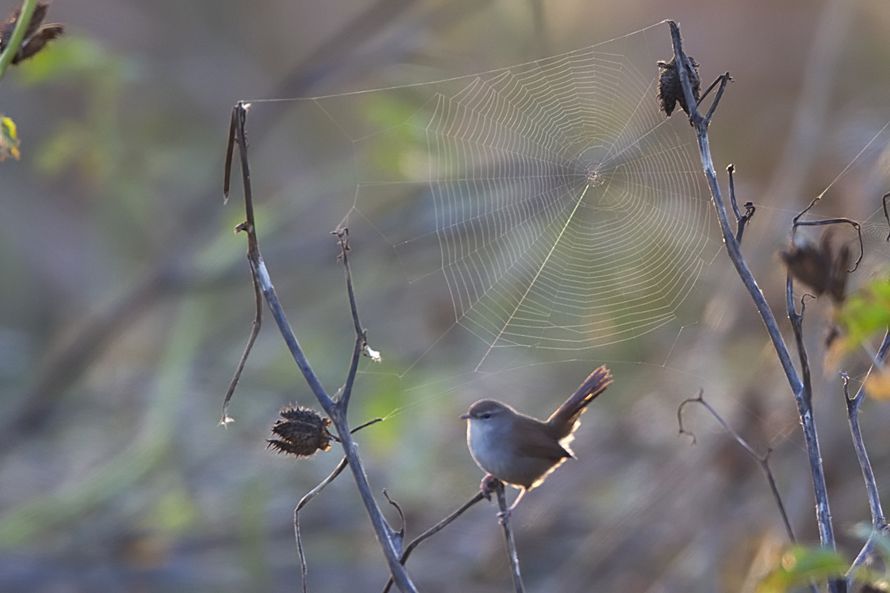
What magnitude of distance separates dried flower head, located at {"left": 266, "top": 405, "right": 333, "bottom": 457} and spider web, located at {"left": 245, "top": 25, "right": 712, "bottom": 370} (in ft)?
8.16

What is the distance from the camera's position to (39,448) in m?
5.08

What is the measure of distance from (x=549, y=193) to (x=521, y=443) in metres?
1.92

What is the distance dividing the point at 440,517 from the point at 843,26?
2.41m

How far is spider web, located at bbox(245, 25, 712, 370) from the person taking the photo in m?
3.83

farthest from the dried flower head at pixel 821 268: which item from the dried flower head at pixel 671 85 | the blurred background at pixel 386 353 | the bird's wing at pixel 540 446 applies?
the blurred background at pixel 386 353

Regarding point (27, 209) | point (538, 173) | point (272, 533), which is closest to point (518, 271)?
point (538, 173)

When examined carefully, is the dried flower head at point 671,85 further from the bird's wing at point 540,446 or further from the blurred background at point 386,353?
the blurred background at point 386,353

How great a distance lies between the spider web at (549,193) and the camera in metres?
3.83

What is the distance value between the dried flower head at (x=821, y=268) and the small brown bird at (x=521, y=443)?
126cm

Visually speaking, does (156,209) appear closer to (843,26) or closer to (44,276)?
(44,276)

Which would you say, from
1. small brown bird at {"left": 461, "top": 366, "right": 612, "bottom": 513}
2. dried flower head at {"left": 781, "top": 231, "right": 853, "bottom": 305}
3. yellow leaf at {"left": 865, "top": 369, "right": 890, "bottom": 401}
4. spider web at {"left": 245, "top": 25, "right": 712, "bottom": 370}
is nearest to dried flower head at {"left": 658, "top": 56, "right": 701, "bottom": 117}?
dried flower head at {"left": 781, "top": 231, "right": 853, "bottom": 305}

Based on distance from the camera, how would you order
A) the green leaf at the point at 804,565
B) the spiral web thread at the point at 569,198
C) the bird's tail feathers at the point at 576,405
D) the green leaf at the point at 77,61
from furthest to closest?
the spiral web thread at the point at 569,198, the green leaf at the point at 77,61, the bird's tail feathers at the point at 576,405, the green leaf at the point at 804,565

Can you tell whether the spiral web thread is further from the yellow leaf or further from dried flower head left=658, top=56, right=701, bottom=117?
the yellow leaf

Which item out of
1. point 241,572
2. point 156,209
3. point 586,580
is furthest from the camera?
point 156,209
